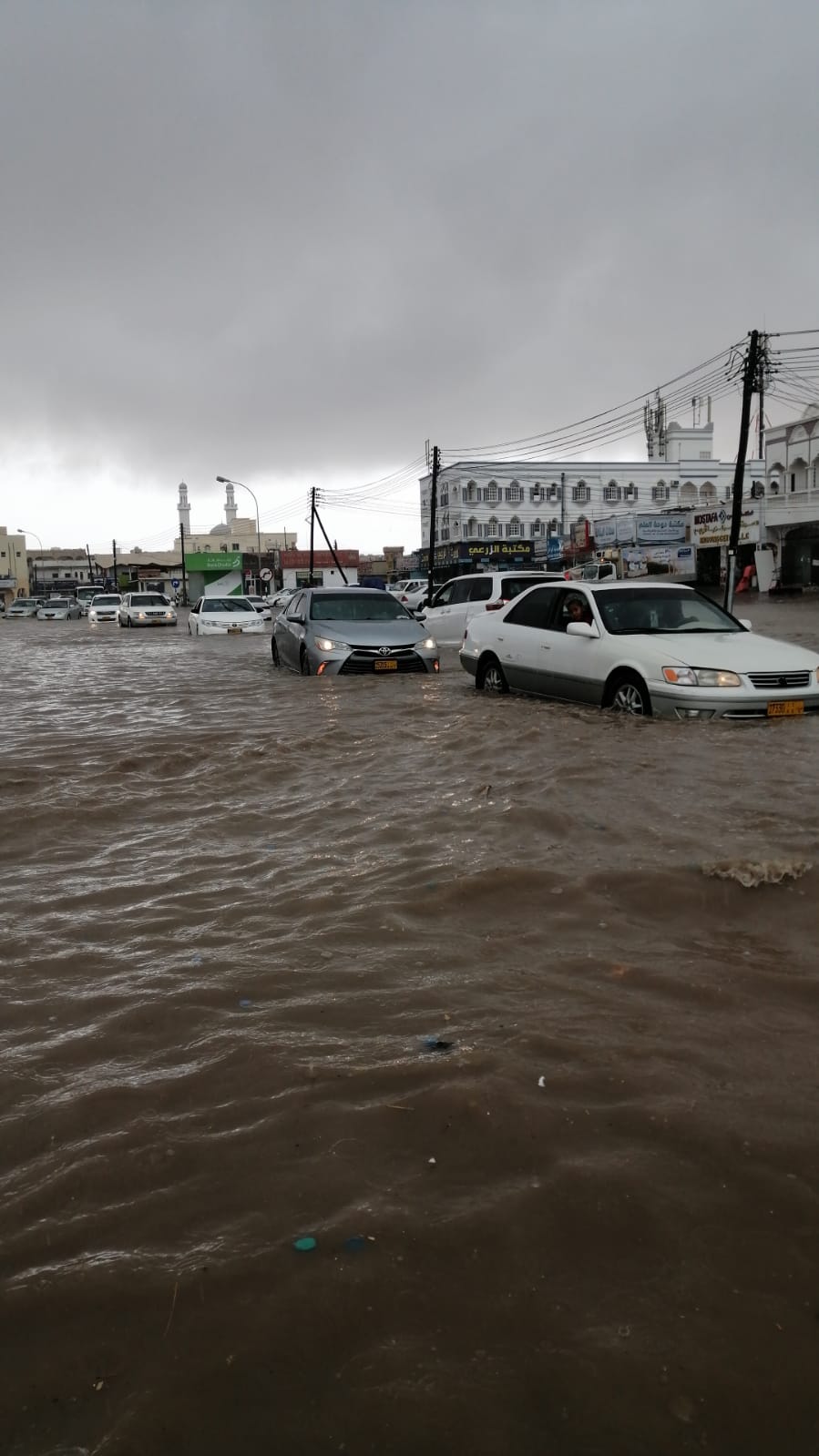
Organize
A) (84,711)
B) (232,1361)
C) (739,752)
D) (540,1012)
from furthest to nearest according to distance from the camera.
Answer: (84,711) → (739,752) → (540,1012) → (232,1361)

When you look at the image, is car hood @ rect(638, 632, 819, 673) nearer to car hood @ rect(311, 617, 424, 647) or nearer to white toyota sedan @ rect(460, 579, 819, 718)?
white toyota sedan @ rect(460, 579, 819, 718)

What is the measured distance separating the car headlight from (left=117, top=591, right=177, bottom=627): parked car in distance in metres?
28.1

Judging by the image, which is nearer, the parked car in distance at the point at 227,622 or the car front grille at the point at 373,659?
the car front grille at the point at 373,659

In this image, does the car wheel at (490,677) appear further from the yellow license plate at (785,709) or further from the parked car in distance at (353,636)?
the yellow license plate at (785,709)

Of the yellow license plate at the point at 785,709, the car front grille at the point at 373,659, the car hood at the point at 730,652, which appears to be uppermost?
the car hood at the point at 730,652

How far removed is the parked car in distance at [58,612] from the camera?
49250mm

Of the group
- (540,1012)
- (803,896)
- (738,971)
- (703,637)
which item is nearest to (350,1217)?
(540,1012)

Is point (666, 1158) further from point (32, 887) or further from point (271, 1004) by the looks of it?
point (32, 887)

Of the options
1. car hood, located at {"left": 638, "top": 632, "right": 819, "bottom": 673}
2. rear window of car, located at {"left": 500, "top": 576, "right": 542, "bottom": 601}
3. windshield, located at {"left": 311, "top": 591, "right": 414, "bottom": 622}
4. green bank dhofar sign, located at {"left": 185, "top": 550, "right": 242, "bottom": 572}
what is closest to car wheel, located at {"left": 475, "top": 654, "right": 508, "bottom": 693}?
car hood, located at {"left": 638, "top": 632, "right": 819, "bottom": 673}

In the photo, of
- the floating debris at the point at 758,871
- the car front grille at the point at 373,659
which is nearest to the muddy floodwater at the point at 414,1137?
the floating debris at the point at 758,871

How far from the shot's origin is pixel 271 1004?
10.4 feet

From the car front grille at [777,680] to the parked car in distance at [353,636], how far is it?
5244 millimetres

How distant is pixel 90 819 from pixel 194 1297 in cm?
433

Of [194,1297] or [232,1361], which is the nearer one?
[232,1361]
